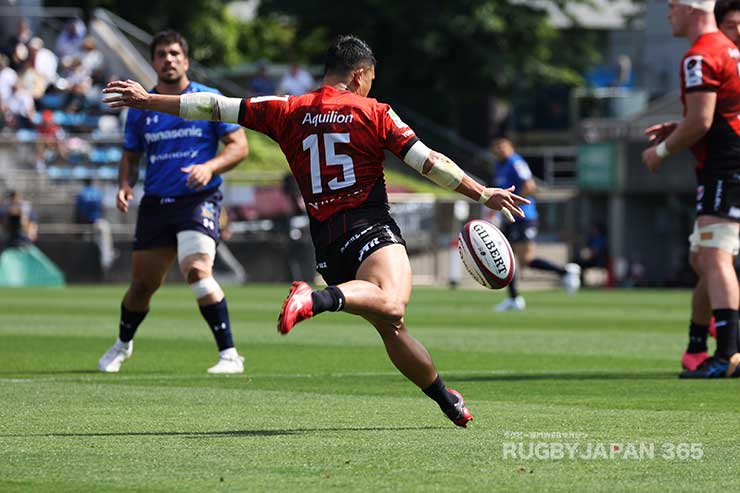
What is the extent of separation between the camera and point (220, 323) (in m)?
10.9

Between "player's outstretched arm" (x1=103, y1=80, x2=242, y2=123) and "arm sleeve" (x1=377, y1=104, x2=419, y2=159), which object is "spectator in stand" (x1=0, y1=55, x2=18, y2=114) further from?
"arm sleeve" (x1=377, y1=104, x2=419, y2=159)

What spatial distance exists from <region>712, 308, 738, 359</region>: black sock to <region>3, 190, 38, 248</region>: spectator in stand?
71.5 ft

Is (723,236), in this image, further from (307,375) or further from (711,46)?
(307,375)

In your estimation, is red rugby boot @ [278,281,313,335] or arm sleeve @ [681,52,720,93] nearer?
red rugby boot @ [278,281,313,335]

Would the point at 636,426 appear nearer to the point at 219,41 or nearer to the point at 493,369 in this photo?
the point at 493,369

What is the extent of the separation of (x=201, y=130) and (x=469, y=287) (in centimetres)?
2194

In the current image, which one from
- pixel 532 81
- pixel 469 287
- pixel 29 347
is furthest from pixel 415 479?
pixel 532 81

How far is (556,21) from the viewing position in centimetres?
5578

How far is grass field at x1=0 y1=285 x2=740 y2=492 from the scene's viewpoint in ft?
19.2

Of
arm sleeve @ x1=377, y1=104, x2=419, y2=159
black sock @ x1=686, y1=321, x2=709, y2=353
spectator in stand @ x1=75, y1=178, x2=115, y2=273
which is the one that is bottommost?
spectator in stand @ x1=75, y1=178, x2=115, y2=273

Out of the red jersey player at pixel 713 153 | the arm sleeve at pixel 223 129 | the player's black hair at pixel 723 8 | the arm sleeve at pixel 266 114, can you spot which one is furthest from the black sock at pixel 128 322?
the player's black hair at pixel 723 8

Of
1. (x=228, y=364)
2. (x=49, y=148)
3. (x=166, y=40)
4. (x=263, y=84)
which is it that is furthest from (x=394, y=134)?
(x=263, y=84)

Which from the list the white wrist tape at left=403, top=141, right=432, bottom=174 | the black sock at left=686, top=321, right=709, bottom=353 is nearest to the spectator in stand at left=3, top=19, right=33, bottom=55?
the black sock at left=686, top=321, right=709, bottom=353

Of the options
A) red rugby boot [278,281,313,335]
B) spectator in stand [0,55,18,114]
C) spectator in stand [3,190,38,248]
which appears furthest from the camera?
spectator in stand [0,55,18,114]
